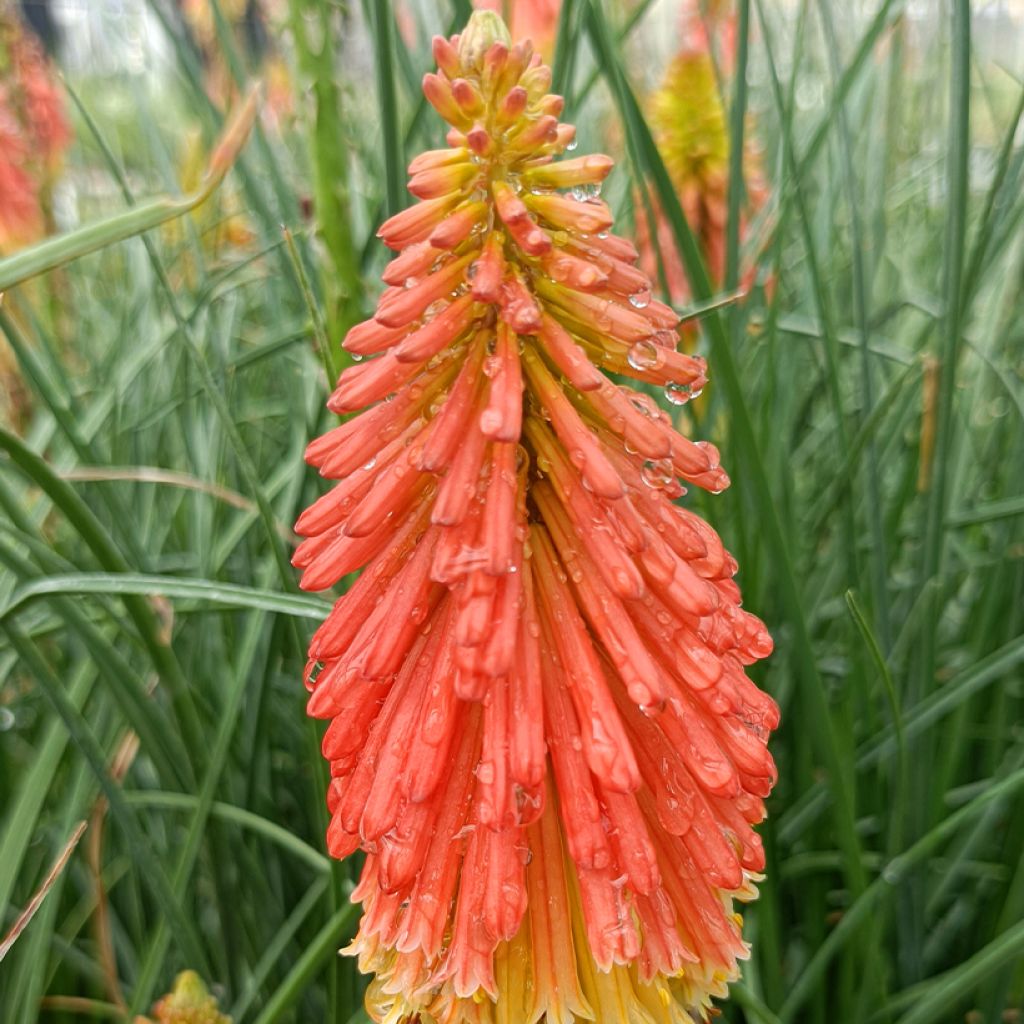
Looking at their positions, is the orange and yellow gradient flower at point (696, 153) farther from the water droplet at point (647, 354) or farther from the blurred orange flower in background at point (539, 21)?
the water droplet at point (647, 354)

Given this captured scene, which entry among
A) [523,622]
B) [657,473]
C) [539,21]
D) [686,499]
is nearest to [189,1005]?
[523,622]

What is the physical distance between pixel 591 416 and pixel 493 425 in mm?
188

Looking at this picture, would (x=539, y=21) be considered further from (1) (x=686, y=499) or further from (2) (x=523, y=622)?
(2) (x=523, y=622)

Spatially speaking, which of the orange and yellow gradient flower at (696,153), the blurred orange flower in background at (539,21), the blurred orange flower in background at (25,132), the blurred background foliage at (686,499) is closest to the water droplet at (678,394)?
the blurred background foliage at (686,499)

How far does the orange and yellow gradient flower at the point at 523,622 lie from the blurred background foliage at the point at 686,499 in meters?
0.18

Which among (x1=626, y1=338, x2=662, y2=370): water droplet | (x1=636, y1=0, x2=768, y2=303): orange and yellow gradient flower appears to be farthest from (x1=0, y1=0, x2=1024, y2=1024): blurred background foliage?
(x1=626, y1=338, x2=662, y2=370): water droplet

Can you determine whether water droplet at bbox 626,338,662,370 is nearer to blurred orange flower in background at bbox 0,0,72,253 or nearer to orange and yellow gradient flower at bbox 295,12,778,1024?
orange and yellow gradient flower at bbox 295,12,778,1024

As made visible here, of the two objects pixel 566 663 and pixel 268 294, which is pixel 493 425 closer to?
pixel 566 663

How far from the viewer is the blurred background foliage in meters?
1.42

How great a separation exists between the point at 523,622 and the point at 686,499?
1.04 metres

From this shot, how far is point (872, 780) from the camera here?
2.06m

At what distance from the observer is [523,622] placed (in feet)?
3.51

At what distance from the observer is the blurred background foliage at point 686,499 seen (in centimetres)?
142

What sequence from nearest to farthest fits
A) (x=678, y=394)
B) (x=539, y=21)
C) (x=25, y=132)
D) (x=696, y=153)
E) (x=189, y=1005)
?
1. (x=678, y=394)
2. (x=189, y=1005)
3. (x=25, y=132)
4. (x=696, y=153)
5. (x=539, y=21)
